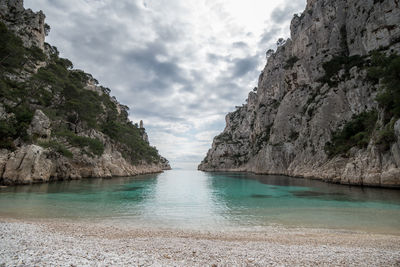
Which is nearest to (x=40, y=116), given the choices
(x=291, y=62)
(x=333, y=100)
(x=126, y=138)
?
(x=126, y=138)

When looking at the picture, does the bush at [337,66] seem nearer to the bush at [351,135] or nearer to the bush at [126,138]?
the bush at [351,135]

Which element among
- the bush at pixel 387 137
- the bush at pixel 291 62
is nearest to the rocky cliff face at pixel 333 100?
the bush at pixel 291 62

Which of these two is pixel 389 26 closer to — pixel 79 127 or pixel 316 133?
pixel 316 133

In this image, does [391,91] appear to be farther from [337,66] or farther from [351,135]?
[337,66]

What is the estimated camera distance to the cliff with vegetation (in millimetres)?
28000

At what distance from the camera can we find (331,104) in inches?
2159

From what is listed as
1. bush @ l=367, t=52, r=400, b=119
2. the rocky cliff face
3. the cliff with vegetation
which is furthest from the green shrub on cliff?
bush @ l=367, t=52, r=400, b=119

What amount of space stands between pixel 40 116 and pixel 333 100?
215 feet

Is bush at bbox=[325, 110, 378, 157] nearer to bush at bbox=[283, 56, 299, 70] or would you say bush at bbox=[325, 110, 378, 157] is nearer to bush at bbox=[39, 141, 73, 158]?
bush at bbox=[283, 56, 299, 70]

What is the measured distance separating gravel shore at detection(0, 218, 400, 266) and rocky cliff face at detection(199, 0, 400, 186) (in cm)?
2354

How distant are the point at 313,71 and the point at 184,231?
74667 millimetres

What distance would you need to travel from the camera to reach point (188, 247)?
699 centimetres

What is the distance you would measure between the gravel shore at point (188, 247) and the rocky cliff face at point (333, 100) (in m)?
23.5

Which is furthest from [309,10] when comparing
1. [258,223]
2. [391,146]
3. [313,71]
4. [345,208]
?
[258,223]
